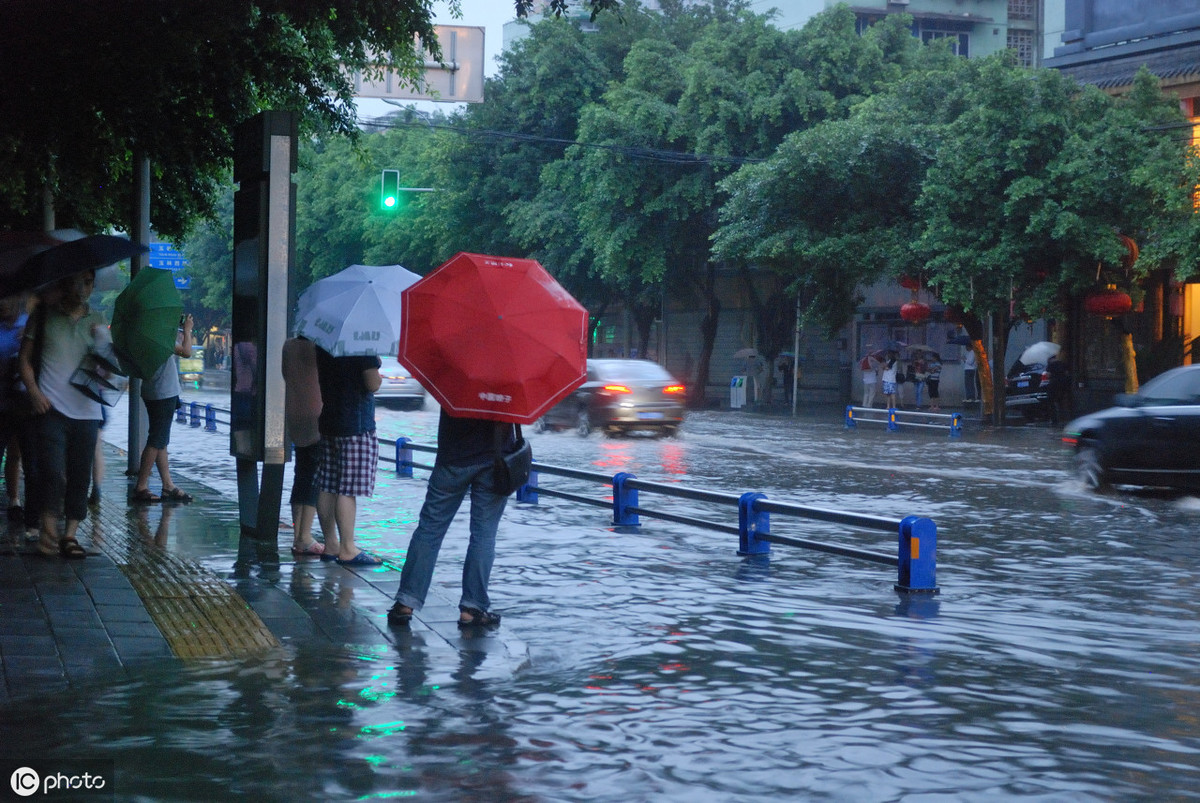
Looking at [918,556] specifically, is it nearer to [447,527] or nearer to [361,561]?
[447,527]

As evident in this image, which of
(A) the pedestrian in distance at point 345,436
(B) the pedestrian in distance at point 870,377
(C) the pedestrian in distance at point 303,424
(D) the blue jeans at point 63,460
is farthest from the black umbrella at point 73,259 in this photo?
(B) the pedestrian in distance at point 870,377

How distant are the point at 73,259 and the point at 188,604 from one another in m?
2.74

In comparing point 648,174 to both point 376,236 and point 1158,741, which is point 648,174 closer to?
point 376,236

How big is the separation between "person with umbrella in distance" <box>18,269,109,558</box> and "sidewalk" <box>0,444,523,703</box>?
324mm

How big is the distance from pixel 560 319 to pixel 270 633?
2.16 meters

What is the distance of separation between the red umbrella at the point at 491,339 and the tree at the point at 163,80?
4320mm

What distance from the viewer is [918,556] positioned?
977cm

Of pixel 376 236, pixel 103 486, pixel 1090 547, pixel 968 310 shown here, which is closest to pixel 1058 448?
pixel 968 310

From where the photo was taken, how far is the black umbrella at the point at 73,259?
965cm

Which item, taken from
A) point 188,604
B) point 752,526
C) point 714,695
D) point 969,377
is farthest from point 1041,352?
point 714,695

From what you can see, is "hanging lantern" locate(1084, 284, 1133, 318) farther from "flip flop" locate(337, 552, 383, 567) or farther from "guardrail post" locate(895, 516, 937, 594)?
"flip flop" locate(337, 552, 383, 567)

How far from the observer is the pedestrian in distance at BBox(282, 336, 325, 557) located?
9.93 metres

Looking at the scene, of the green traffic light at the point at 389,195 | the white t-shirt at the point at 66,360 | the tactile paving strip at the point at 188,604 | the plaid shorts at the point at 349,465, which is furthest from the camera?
the green traffic light at the point at 389,195

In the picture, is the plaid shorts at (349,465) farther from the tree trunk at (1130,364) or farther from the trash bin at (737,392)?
the trash bin at (737,392)
